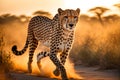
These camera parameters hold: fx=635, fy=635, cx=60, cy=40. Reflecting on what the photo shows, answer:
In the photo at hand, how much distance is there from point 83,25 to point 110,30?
0.37m

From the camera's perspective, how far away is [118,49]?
26.0 ft

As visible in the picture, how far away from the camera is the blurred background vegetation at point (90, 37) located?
7797 millimetres

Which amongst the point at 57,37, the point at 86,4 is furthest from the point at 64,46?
the point at 86,4

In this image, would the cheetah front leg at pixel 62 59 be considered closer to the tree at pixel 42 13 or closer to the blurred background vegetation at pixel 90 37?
the blurred background vegetation at pixel 90 37

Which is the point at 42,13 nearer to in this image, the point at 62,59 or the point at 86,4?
the point at 86,4

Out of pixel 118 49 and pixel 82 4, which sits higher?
→ pixel 82 4

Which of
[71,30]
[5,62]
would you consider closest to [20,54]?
[5,62]

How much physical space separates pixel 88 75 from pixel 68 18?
793mm

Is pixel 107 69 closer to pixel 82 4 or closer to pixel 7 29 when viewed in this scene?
pixel 82 4

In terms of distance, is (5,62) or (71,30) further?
(5,62)

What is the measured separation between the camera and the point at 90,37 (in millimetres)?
7965

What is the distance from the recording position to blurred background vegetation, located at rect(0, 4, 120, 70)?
25.6ft

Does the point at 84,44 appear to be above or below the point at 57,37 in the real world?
below

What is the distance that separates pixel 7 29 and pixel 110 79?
4.74 ft
